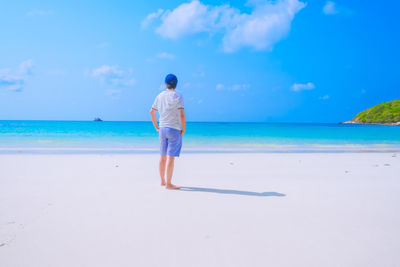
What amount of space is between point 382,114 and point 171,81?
11445cm

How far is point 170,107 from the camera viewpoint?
15.0ft

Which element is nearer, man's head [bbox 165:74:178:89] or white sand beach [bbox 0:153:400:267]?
white sand beach [bbox 0:153:400:267]

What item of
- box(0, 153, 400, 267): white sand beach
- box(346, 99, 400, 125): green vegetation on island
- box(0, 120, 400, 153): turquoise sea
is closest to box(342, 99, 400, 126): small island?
box(346, 99, 400, 125): green vegetation on island

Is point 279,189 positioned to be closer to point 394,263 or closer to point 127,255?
point 394,263

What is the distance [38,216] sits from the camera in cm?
314

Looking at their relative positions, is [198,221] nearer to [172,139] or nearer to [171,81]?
[172,139]

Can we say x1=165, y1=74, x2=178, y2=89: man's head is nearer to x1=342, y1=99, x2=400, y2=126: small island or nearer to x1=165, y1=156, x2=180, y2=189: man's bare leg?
x1=165, y1=156, x2=180, y2=189: man's bare leg

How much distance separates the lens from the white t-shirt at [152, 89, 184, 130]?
4.57 metres

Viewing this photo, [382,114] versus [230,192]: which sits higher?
[382,114]

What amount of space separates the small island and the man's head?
99641mm

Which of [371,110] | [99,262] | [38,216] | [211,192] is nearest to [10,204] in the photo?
[38,216]

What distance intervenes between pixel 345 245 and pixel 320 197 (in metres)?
1.77

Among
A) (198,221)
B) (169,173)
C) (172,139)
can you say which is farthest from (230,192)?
(198,221)

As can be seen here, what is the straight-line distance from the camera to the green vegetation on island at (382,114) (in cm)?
8944
